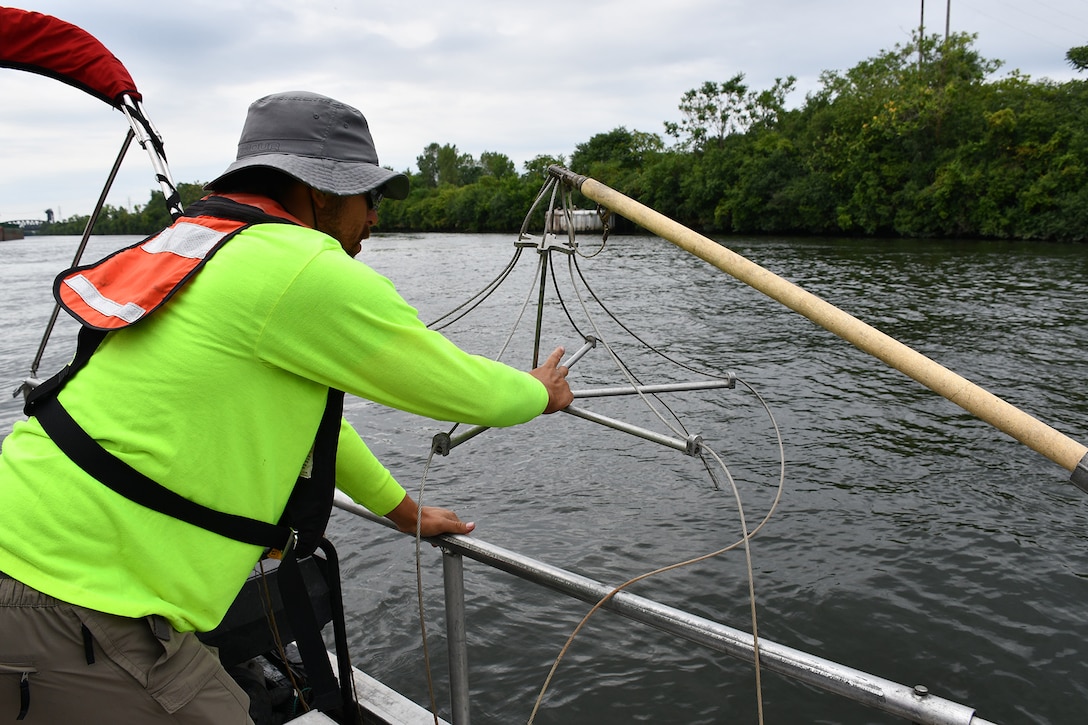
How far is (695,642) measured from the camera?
1.79 meters

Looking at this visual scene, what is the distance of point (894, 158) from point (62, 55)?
57.7 m

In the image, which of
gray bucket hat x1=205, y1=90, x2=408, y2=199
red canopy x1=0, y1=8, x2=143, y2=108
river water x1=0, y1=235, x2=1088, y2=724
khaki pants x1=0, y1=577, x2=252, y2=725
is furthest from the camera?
river water x1=0, y1=235, x2=1088, y2=724

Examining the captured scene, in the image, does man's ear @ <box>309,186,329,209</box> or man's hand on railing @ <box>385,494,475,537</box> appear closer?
man's ear @ <box>309,186,329,209</box>

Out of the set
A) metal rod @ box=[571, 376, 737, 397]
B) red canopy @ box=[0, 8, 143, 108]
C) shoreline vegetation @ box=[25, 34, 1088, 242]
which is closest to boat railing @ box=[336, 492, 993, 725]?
metal rod @ box=[571, 376, 737, 397]

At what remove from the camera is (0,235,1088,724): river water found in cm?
604

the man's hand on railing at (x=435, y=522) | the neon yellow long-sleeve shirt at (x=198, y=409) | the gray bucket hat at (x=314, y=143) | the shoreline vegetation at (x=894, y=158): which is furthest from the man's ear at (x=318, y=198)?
the shoreline vegetation at (x=894, y=158)

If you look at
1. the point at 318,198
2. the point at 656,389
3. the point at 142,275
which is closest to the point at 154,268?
the point at 142,275

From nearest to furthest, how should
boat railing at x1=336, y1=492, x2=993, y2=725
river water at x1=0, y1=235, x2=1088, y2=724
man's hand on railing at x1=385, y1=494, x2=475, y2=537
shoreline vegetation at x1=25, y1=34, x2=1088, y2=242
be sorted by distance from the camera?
boat railing at x1=336, y1=492, x2=993, y2=725 → man's hand on railing at x1=385, y1=494, x2=475, y2=537 → river water at x1=0, y1=235, x2=1088, y2=724 → shoreline vegetation at x1=25, y1=34, x2=1088, y2=242

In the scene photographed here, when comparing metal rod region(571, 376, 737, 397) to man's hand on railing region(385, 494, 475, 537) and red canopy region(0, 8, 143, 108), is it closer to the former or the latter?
man's hand on railing region(385, 494, 475, 537)

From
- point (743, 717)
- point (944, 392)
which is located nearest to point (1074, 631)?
point (743, 717)

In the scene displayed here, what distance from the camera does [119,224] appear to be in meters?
Answer: 126

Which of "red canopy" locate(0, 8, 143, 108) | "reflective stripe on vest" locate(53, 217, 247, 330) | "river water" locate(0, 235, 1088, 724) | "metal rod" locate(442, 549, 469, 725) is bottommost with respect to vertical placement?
"river water" locate(0, 235, 1088, 724)

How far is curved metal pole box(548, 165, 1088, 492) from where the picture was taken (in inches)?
72.2

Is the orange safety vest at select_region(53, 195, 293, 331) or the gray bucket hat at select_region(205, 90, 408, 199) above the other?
the gray bucket hat at select_region(205, 90, 408, 199)
